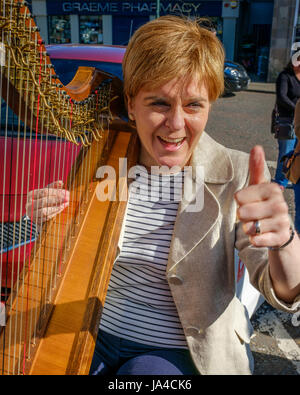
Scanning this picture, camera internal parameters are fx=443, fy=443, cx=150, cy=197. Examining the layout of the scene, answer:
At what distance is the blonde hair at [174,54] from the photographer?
1427 mm

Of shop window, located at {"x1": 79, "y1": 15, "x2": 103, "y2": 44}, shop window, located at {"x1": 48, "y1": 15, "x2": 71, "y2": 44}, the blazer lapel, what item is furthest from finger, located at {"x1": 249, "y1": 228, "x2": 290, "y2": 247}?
shop window, located at {"x1": 48, "y1": 15, "x2": 71, "y2": 44}

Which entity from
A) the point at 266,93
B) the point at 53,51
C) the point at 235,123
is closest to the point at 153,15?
the point at 266,93

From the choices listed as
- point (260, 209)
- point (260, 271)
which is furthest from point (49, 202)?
point (260, 209)

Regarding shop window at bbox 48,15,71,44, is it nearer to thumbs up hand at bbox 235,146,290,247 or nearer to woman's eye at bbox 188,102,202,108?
woman's eye at bbox 188,102,202,108

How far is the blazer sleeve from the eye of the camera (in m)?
1.19

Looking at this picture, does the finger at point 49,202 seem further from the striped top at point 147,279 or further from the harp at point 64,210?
the striped top at point 147,279

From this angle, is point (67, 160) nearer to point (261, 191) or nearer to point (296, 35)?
point (261, 191)

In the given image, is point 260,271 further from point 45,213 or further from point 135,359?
point 45,213

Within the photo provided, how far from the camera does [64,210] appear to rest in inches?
67.5

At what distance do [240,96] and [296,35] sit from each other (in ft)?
16.9

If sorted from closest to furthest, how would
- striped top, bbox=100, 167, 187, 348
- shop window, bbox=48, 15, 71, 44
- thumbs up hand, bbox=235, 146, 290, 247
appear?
thumbs up hand, bbox=235, 146, 290, 247
striped top, bbox=100, 167, 187, 348
shop window, bbox=48, 15, 71, 44

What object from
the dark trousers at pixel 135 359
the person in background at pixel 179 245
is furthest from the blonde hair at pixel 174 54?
the dark trousers at pixel 135 359

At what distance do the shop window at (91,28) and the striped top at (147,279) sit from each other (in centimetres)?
2043

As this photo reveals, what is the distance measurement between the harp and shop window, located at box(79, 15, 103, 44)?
20.1m
